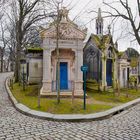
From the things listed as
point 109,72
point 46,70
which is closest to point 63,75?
point 46,70

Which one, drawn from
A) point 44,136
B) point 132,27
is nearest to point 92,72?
point 132,27

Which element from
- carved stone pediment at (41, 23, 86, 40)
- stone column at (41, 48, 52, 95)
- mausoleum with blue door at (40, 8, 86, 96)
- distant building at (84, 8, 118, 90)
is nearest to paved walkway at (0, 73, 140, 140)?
stone column at (41, 48, 52, 95)

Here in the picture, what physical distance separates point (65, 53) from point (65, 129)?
1142 cm

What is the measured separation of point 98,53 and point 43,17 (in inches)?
363

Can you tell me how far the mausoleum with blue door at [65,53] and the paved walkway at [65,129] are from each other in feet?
24.1

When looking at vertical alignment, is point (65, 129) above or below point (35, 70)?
below

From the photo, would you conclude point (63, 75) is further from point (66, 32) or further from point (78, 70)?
point (66, 32)

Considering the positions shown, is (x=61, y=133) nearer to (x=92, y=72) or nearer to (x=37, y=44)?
(x=92, y=72)

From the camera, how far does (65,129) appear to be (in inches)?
355

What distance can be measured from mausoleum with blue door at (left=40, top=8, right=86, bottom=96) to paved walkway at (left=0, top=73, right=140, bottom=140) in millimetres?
7355

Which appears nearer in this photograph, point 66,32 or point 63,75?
point 66,32

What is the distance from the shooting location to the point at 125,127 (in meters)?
9.41

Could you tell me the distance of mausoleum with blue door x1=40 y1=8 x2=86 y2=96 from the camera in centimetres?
1831

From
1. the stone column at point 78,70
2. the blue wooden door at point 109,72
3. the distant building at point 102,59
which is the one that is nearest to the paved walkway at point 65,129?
the stone column at point 78,70
